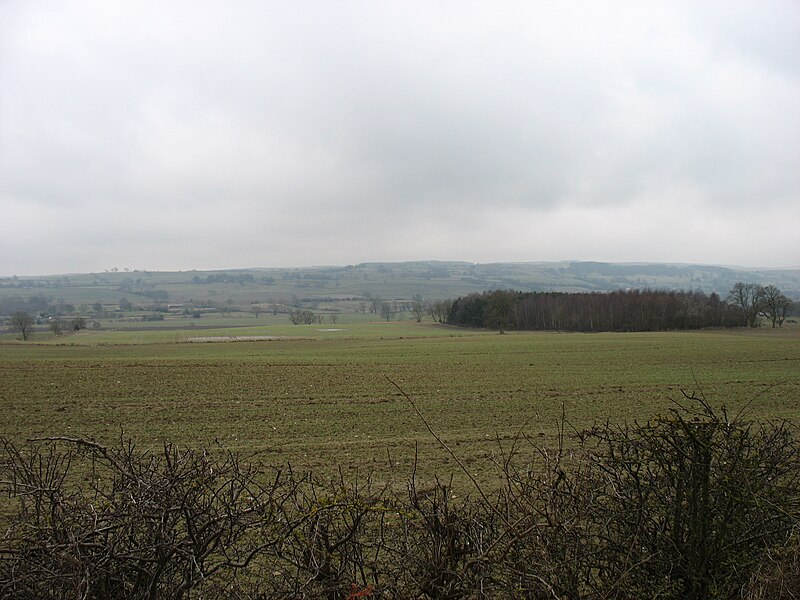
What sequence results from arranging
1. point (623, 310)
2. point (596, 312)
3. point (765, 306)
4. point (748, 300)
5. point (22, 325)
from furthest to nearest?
1. point (596, 312)
2. point (748, 300)
3. point (623, 310)
4. point (765, 306)
5. point (22, 325)

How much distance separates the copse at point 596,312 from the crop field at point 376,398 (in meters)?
35.4

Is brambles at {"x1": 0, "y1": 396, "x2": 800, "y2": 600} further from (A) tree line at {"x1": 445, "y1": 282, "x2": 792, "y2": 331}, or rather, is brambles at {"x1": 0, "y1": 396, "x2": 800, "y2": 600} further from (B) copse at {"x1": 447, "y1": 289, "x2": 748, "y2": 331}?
(A) tree line at {"x1": 445, "y1": 282, "x2": 792, "y2": 331}

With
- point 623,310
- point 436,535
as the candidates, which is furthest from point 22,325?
point 623,310

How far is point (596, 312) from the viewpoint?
74.6 meters

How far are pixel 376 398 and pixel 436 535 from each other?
56.4 ft

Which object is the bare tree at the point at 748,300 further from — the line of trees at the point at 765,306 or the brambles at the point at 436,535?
the brambles at the point at 436,535

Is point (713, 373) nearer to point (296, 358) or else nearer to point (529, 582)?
point (296, 358)

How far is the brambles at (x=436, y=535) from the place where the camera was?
10.8 ft

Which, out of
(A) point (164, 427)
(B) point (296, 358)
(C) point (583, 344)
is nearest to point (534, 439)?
(A) point (164, 427)

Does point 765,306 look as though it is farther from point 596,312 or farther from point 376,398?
point 376,398

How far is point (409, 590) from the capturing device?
11.3 feet

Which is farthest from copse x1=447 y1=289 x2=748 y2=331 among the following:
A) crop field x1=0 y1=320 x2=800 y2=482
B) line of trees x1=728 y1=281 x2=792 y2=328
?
crop field x1=0 y1=320 x2=800 y2=482

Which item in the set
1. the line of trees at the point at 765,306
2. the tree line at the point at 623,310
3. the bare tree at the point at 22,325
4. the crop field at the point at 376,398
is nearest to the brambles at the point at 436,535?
the crop field at the point at 376,398

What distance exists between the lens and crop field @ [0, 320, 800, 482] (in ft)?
46.0
